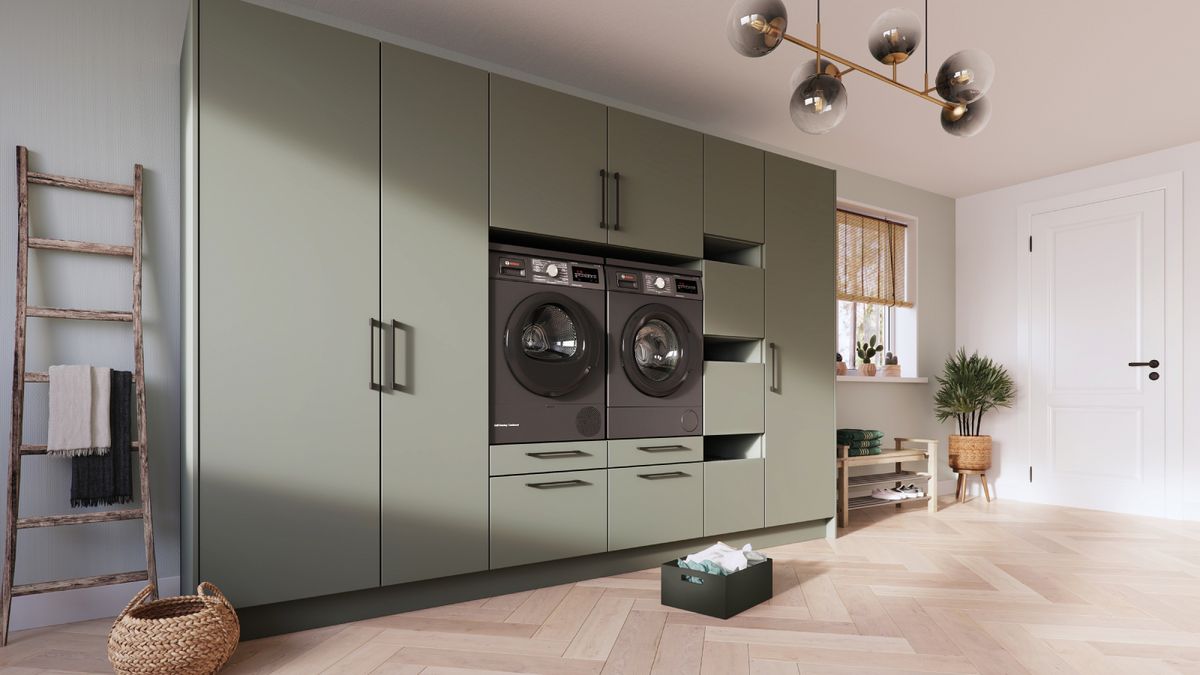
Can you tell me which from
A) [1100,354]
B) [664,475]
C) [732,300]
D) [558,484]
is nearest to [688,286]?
[732,300]

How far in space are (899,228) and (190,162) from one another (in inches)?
194

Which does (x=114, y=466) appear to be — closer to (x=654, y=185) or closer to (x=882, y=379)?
(x=654, y=185)

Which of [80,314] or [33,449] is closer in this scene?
[33,449]

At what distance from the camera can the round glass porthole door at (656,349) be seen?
3.21 metres

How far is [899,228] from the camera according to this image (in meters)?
5.57

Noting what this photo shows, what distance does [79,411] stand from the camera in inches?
94.5

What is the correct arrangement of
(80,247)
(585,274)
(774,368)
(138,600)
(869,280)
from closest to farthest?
(138,600)
(80,247)
(585,274)
(774,368)
(869,280)

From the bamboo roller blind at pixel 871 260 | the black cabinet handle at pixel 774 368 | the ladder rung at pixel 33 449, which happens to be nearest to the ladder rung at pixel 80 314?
the ladder rung at pixel 33 449

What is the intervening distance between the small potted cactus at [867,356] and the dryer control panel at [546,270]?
2.75 metres

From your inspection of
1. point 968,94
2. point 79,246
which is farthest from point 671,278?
point 79,246

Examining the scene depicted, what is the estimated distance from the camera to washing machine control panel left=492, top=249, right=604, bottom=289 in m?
2.89

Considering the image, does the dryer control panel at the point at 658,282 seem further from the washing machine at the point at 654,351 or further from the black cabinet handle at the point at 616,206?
the black cabinet handle at the point at 616,206

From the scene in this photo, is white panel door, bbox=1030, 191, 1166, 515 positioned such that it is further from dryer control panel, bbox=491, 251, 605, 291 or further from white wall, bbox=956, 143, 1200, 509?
dryer control panel, bbox=491, 251, 605, 291

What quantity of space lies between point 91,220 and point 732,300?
2.73 m
